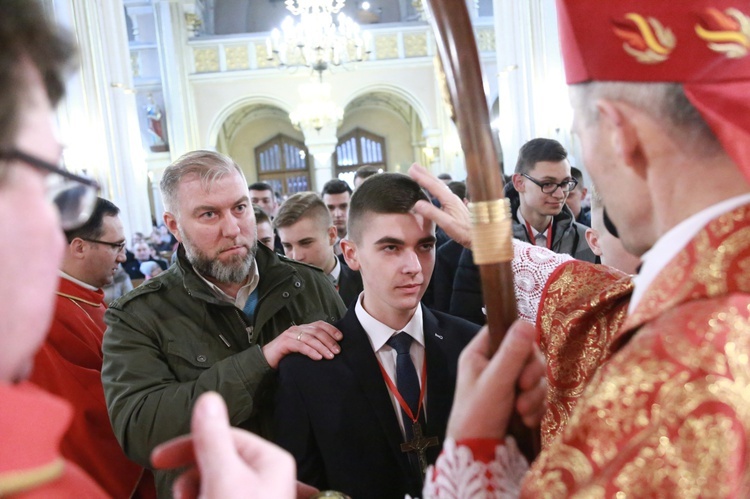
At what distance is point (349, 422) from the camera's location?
70.8 inches

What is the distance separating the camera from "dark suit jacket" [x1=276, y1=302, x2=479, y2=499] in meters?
1.76

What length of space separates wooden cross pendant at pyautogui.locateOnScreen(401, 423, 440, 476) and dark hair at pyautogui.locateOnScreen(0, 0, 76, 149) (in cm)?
134

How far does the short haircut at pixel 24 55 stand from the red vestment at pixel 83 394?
78.7 inches

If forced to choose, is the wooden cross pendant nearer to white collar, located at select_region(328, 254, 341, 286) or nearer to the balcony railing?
white collar, located at select_region(328, 254, 341, 286)

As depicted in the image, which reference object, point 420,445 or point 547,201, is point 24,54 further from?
point 547,201

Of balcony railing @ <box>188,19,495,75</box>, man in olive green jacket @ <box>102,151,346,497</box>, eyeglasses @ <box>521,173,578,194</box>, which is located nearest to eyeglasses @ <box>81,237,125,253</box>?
man in olive green jacket @ <box>102,151,346,497</box>

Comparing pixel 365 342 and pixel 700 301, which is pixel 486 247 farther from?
pixel 365 342

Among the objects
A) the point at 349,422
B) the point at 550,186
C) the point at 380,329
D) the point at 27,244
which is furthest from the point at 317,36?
the point at 27,244

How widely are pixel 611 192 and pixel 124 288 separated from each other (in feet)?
12.9

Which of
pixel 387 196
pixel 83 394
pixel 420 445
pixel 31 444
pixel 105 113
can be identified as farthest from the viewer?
pixel 105 113

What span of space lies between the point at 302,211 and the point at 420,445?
229 centimetres

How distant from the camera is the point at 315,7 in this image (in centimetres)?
1441

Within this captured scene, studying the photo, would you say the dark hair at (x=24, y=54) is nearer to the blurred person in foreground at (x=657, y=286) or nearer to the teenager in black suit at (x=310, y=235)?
the blurred person in foreground at (x=657, y=286)

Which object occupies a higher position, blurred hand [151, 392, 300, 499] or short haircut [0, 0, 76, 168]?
short haircut [0, 0, 76, 168]
